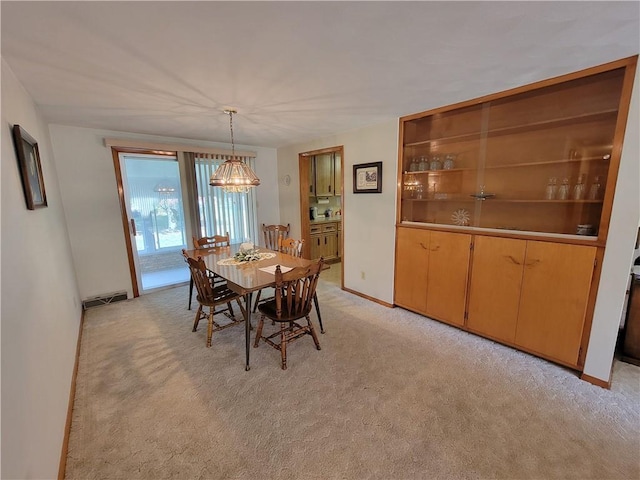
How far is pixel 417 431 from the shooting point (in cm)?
168

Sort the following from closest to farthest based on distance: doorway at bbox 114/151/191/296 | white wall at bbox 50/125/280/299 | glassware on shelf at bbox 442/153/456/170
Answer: glassware on shelf at bbox 442/153/456/170 → white wall at bbox 50/125/280/299 → doorway at bbox 114/151/191/296

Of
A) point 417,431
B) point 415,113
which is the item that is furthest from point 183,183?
point 417,431

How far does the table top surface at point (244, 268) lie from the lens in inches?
85.7

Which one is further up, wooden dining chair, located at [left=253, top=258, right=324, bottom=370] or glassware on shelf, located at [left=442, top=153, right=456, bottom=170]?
glassware on shelf, located at [left=442, top=153, right=456, bottom=170]

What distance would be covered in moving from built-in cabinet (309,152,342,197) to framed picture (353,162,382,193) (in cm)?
163

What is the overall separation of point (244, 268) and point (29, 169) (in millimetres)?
1623

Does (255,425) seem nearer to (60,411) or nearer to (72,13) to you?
(60,411)

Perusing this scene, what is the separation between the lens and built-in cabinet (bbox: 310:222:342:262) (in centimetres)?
512

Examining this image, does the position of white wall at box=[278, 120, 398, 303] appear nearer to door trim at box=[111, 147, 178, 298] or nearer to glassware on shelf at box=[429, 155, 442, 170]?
glassware on shelf at box=[429, 155, 442, 170]

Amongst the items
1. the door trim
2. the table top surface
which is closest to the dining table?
the table top surface

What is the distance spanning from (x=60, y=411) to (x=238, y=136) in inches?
A: 134

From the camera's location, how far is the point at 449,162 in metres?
2.92

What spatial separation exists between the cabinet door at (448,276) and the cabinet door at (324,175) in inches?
106

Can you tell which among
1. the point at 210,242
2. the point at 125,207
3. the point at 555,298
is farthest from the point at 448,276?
the point at 125,207
